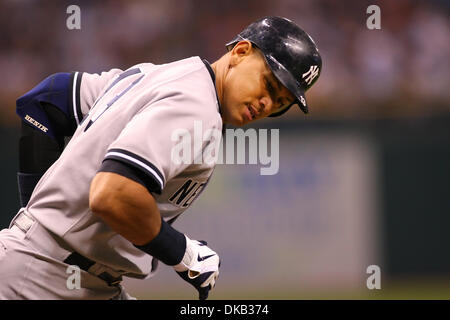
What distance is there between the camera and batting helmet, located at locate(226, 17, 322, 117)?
2439 mm

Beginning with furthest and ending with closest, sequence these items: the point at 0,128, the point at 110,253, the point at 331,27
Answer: the point at 331,27
the point at 0,128
the point at 110,253

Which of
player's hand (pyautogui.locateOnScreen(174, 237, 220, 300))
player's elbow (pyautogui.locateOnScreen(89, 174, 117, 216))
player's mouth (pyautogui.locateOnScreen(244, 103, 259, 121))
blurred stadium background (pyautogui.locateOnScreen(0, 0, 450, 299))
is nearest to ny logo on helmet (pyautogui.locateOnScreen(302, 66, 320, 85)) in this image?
player's mouth (pyautogui.locateOnScreen(244, 103, 259, 121))

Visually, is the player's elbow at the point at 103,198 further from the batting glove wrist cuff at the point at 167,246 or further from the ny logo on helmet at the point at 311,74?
the ny logo on helmet at the point at 311,74

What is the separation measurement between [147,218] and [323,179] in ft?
15.7

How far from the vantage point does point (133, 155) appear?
6.53 ft

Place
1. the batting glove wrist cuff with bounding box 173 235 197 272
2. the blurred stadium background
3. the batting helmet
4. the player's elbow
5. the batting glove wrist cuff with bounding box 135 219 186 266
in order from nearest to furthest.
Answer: the player's elbow < the batting glove wrist cuff with bounding box 135 219 186 266 < the batting glove wrist cuff with bounding box 173 235 197 272 < the batting helmet < the blurred stadium background

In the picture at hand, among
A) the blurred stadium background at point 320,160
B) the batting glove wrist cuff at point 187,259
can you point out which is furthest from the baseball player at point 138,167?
the blurred stadium background at point 320,160

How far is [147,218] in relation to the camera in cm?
205

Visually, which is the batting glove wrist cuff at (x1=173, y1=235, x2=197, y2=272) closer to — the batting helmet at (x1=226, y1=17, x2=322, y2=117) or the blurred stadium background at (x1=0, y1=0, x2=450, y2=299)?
the batting helmet at (x1=226, y1=17, x2=322, y2=117)

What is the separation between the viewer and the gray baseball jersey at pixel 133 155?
6.65ft

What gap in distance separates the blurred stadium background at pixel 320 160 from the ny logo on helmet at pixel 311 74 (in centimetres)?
395

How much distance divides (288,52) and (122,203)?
2.97 ft
